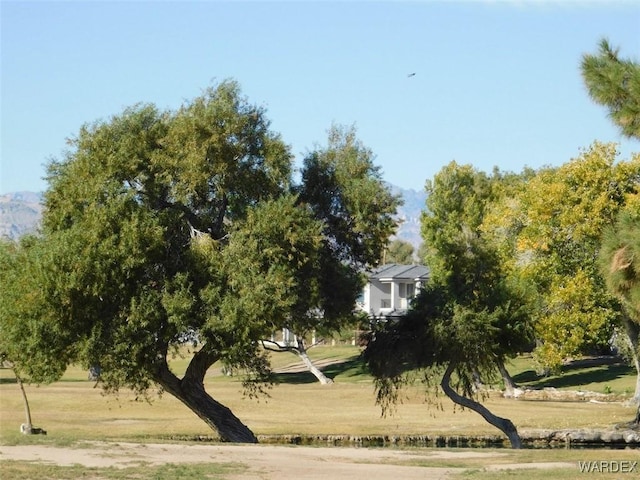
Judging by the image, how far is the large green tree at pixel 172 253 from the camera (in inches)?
1107

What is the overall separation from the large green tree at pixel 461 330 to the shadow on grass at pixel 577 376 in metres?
28.6

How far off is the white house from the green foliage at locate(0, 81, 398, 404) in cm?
7548

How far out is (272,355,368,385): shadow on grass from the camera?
232ft

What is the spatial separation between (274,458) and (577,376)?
4441cm

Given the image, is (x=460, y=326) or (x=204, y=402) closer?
(x=460, y=326)

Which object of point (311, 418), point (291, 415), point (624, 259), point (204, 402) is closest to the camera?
point (624, 259)

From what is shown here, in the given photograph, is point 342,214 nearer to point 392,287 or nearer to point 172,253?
point 172,253

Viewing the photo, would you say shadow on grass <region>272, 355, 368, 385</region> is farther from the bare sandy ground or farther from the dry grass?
the bare sandy ground

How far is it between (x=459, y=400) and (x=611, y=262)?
1257cm

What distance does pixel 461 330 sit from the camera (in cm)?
3125

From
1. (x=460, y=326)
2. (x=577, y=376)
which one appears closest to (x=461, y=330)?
(x=460, y=326)

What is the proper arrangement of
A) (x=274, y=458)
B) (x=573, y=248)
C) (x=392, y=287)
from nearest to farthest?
(x=274, y=458)
(x=573, y=248)
(x=392, y=287)

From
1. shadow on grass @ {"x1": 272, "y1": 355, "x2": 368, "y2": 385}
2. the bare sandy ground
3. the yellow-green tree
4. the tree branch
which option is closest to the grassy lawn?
the bare sandy ground

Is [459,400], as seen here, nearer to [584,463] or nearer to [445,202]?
[584,463]
